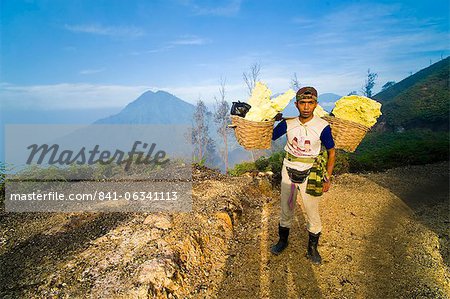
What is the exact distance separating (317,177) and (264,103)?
1265mm

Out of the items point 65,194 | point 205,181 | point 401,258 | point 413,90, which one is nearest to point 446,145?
point 401,258

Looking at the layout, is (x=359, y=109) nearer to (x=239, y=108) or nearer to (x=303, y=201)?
(x=303, y=201)

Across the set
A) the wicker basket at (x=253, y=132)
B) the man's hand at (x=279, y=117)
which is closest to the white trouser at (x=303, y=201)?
the wicker basket at (x=253, y=132)

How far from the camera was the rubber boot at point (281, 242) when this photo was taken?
4402mm

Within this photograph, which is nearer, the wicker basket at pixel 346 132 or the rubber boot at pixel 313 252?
the wicker basket at pixel 346 132

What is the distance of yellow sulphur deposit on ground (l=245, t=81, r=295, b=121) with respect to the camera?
3.52 m

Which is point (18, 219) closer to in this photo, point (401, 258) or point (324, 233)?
point (324, 233)

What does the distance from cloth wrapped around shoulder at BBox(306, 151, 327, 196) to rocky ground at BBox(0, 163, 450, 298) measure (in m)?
1.29

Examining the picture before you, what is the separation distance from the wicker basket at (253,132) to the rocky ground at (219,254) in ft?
6.27

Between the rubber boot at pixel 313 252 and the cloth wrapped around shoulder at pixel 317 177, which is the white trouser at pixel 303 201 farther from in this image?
the rubber boot at pixel 313 252

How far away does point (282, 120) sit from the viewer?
12.4 feet

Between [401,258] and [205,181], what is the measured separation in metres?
4.39

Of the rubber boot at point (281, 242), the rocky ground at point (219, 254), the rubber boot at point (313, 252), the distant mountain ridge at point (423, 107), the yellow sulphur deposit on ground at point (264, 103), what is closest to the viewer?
the rocky ground at point (219, 254)

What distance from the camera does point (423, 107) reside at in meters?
30.0
